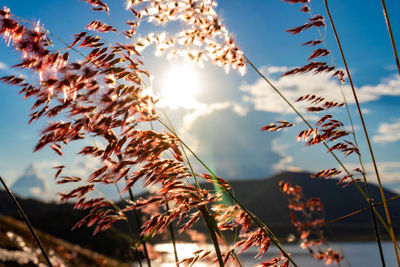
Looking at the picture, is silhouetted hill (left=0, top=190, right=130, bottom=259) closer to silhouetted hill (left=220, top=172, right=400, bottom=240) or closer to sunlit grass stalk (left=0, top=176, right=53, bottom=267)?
sunlit grass stalk (left=0, top=176, right=53, bottom=267)

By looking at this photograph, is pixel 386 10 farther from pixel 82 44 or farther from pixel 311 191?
pixel 311 191

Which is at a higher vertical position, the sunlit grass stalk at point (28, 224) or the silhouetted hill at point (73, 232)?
the sunlit grass stalk at point (28, 224)

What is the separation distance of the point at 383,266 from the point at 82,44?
85.9 inches

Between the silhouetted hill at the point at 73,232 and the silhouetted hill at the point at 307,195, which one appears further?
the silhouetted hill at the point at 307,195

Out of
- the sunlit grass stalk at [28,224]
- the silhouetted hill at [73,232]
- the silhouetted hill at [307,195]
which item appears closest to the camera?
the sunlit grass stalk at [28,224]

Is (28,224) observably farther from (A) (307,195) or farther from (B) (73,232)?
(A) (307,195)

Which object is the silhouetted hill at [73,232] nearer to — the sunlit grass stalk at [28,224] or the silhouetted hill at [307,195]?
the sunlit grass stalk at [28,224]

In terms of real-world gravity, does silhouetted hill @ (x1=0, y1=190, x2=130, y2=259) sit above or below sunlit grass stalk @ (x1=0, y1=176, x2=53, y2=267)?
below

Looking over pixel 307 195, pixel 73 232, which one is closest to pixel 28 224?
pixel 73 232

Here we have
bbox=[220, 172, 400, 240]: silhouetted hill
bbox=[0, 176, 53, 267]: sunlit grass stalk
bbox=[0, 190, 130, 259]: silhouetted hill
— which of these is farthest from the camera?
bbox=[220, 172, 400, 240]: silhouetted hill

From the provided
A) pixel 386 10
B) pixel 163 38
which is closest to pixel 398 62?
pixel 386 10

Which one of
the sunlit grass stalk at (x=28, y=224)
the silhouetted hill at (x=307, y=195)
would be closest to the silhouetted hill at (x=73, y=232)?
the sunlit grass stalk at (x=28, y=224)

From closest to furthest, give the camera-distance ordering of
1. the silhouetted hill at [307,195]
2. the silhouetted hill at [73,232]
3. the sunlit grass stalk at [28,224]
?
1. the sunlit grass stalk at [28,224]
2. the silhouetted hill at [73,232]
3. the silhouetted hill at [307,195]

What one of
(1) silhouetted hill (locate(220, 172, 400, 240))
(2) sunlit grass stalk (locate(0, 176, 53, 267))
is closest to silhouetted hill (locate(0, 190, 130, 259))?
(2) sunlit grass stalk (locate(0, 176, 53, 267))
